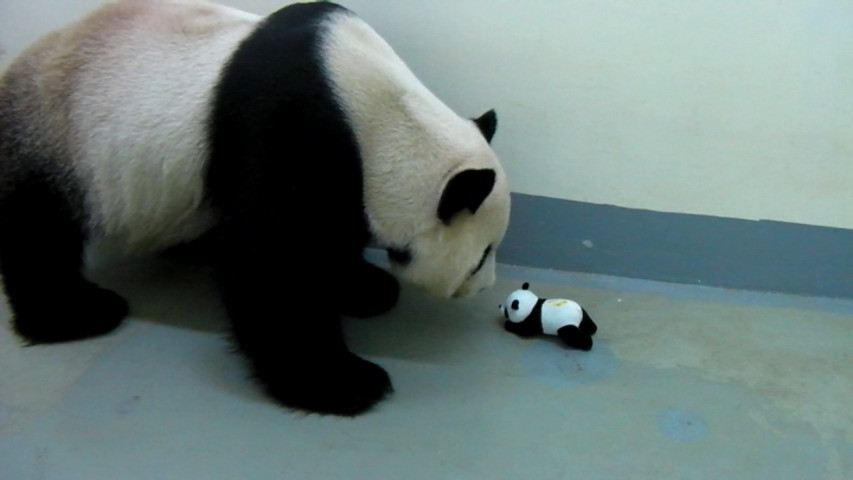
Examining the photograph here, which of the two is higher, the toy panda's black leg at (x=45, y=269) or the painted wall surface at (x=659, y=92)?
the painted wall surface at (x=659, y=92)

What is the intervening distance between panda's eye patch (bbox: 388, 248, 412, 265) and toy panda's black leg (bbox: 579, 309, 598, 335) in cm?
52

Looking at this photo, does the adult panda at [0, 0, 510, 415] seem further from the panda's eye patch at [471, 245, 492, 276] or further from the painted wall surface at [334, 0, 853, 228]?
the painted wall surface at [334, 0, 853, 228]

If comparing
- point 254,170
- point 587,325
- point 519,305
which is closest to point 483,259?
point 519,305

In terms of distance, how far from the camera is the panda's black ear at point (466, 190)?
150cm

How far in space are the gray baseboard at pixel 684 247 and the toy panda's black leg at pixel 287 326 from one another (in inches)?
32.0

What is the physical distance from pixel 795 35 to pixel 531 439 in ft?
4.24

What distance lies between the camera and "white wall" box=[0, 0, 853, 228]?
1997mm

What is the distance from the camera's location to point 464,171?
1.50m

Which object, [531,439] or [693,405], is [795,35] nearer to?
[693,405]

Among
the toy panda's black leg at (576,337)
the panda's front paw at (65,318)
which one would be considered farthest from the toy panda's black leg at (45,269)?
the toy panda's black leg at (576,337)

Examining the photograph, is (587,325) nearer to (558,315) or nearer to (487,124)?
(558,315)

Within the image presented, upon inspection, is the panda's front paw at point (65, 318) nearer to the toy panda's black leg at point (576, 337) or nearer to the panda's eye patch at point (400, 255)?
the panda's eye patch at point (400, 255)

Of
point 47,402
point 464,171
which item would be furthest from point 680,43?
point 47,402

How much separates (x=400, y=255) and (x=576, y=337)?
51 centimetres
